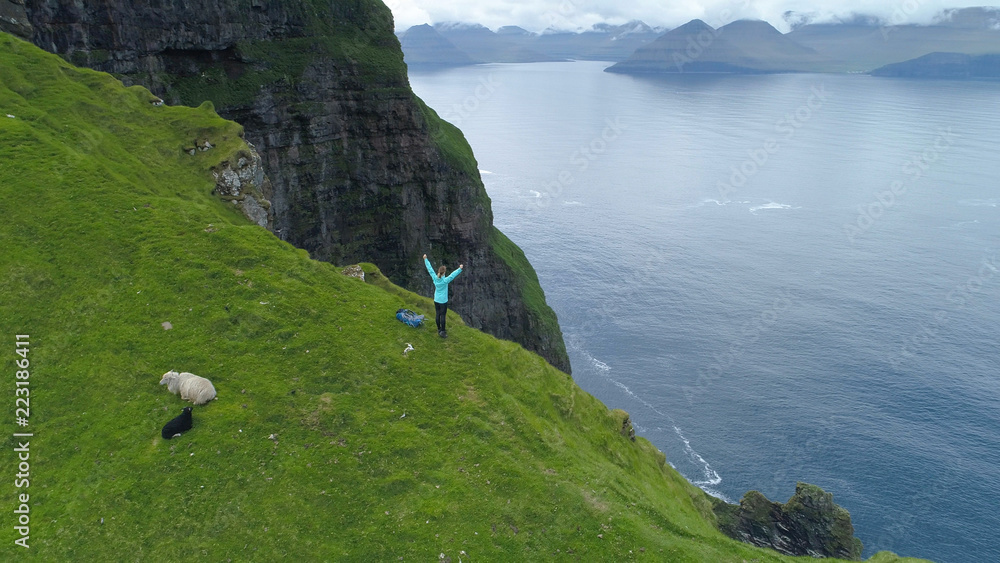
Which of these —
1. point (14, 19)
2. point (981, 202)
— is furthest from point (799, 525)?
point (981, 202)

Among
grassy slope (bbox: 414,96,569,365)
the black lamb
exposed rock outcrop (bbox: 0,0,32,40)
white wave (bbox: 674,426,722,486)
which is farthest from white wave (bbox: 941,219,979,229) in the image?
exposed rock outcrop (bbox: 0,0,32,40)

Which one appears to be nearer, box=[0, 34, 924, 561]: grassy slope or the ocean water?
box=[0, 34, 924, 561]: grassy slope

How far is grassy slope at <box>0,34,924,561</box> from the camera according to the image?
20.3 meters

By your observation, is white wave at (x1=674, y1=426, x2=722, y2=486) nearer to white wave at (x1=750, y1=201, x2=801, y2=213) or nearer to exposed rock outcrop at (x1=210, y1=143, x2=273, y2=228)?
exposed rock outcrop at (x1=210, y1=143, x2=273, y2=228)

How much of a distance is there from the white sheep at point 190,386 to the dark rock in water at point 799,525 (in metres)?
50.9

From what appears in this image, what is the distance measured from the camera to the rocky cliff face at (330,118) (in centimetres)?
5844

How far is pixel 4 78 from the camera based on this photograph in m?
37.8

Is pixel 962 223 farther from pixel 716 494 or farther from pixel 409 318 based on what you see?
pixel 409 318

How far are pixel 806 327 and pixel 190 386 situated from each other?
343 ft

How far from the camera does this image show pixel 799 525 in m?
60.5

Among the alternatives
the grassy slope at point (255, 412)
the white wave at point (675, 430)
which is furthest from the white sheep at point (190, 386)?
the white wave at point (675, 430)

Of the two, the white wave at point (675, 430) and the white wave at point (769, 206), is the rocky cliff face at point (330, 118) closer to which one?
the white wave at point (675, 430)

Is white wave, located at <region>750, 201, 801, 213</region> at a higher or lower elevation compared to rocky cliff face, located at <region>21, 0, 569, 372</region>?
lower

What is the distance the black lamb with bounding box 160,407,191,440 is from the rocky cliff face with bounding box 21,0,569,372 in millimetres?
34043
